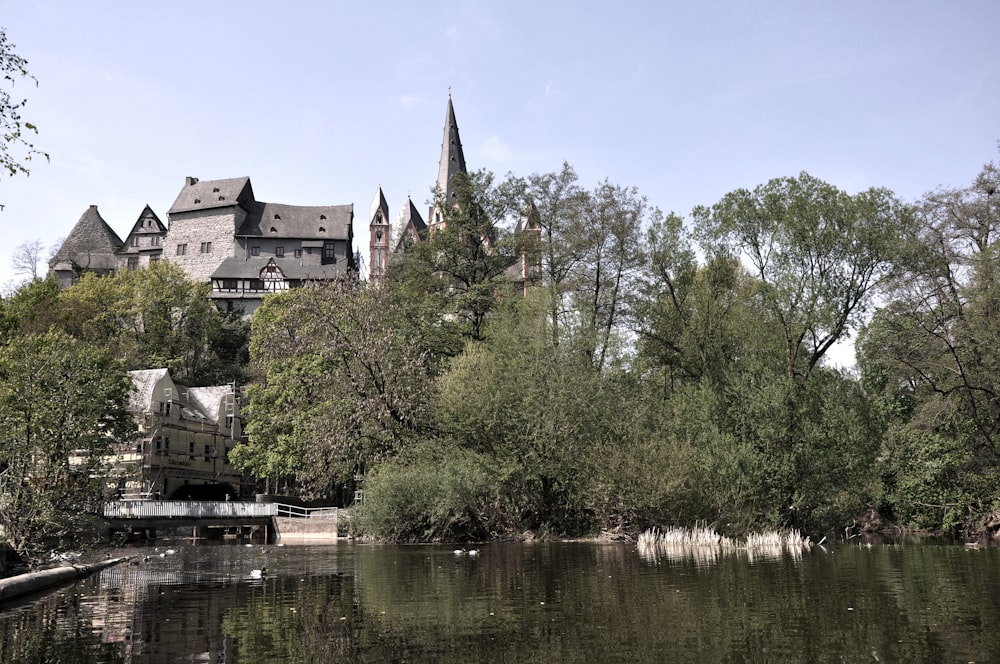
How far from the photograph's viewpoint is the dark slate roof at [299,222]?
4926 inches

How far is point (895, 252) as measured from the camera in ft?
126

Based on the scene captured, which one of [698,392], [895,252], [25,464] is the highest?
[895,252]

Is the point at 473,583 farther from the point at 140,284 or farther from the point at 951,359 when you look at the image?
the point at 140,284

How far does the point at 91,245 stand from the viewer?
420ft

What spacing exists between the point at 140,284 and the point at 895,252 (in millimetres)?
77705

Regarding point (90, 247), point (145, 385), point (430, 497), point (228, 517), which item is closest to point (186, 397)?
point (145, 385)

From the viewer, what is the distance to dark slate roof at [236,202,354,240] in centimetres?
12512

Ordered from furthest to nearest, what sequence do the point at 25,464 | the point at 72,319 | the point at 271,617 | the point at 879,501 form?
the point at 72,319 < the point at 879,501 < the point at 25,464 < the point at 271,617

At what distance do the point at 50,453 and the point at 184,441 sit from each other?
55489mm

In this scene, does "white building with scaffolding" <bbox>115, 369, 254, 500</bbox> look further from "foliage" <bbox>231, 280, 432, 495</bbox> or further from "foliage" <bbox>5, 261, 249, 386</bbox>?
"foliage" <bbox>231, 280, 432, 495</bbox>

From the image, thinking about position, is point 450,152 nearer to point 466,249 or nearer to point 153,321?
point 153,321

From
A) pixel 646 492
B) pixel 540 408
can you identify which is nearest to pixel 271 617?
pixel 646 492

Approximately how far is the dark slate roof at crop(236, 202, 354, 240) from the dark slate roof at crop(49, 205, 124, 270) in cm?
2048

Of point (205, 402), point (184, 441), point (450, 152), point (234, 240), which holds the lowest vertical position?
point (184, 441)
